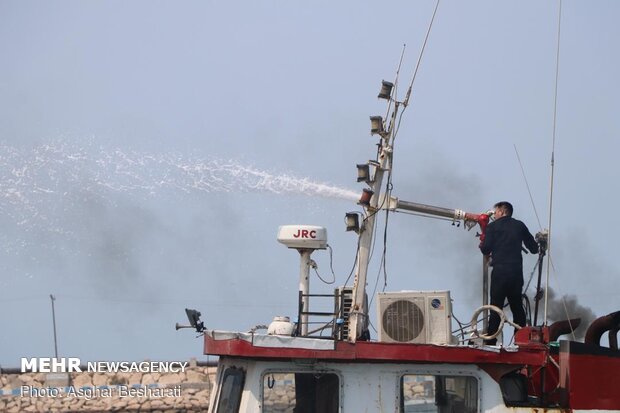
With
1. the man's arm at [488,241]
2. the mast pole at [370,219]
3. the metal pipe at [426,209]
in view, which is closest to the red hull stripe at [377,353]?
the mast pole at [370,219]

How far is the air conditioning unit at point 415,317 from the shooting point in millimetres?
14391

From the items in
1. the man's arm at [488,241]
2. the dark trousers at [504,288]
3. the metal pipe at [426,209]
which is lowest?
the dark trousers at [504,288]

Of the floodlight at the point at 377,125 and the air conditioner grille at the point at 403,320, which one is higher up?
the floodlight at the point at 377,125

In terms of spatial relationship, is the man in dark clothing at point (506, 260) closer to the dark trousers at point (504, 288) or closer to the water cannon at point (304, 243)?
the dark trousers at point (504, 288)

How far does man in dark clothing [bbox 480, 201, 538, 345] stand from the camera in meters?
15.3

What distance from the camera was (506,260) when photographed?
15.4 m

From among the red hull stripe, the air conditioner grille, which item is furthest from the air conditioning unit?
the red hull stripe

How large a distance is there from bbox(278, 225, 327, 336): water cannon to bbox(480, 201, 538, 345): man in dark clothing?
6.48ft

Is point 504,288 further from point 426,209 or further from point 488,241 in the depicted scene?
point 426,209

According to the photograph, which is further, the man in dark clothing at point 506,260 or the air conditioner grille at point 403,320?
the man in dark clothing at point 506,260

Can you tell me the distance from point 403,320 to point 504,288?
1.52 m

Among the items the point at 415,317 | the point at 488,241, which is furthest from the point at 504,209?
the point at 415,317

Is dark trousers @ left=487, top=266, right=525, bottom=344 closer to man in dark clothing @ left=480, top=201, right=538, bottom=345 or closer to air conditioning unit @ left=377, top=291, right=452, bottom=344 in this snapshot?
man in dark clothing @ left=480, top=201, right=538, bottom=345

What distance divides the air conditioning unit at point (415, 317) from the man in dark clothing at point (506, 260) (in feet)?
3.67
